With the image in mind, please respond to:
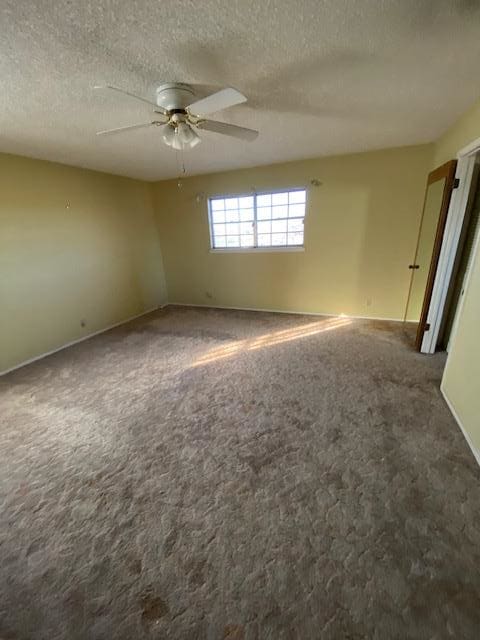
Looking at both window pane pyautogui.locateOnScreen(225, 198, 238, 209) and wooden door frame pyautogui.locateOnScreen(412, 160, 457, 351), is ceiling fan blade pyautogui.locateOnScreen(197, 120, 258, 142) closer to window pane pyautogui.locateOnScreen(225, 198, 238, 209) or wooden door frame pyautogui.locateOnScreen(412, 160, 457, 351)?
wooden door frame pyautogui.locateOnScreen(412, 160, 457, 351)

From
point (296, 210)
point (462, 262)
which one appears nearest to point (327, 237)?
point (296, 210)

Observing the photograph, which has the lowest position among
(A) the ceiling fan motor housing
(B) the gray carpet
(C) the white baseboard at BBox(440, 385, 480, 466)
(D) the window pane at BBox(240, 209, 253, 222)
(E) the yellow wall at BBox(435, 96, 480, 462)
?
(B) the gray carpet

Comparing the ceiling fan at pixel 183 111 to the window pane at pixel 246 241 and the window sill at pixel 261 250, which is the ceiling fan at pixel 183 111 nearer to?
the window sill at pixel 261 250

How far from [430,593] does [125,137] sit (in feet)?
12.7

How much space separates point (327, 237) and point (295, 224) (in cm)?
56

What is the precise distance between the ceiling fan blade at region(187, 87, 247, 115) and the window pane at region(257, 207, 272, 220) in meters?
2.87

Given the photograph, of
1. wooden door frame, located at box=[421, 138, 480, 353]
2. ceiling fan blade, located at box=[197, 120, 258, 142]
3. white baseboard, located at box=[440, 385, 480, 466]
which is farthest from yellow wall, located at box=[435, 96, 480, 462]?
ceiling fan blade, located at box=[197, 120, 258, 142]

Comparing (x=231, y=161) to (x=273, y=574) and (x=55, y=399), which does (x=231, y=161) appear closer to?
(x=55, y=399)

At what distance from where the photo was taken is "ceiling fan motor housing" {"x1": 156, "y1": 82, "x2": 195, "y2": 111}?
172 centimetres

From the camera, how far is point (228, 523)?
4.71ft

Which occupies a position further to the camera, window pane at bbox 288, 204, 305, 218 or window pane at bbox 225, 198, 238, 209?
window pane at bbox 225, 198, 238, 209

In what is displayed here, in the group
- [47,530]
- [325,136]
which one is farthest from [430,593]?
[325,136]

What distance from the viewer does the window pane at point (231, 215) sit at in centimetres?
470

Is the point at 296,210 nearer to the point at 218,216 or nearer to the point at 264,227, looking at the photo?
the point at 264,227
